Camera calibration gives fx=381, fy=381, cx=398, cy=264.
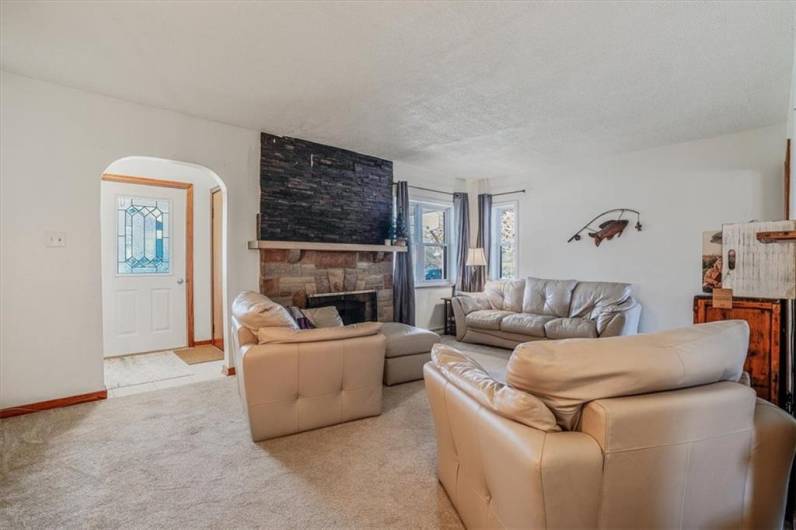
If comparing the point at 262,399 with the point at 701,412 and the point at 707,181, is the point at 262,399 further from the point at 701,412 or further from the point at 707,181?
the point at 707,181

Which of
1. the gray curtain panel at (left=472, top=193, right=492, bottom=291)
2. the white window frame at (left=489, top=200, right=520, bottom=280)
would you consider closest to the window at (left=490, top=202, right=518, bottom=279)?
the white window frame at (left=489, top=200, right=520, bottom=280)

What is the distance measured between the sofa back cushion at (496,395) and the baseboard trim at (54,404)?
305cm

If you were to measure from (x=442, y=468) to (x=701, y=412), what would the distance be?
115 centimetres

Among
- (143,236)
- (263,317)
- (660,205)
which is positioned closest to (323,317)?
(263,317)

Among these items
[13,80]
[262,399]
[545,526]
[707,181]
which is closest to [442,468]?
[545,526]

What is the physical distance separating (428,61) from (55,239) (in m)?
3.13

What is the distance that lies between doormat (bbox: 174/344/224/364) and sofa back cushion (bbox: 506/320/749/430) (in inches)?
162

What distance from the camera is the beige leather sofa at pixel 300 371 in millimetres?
2299

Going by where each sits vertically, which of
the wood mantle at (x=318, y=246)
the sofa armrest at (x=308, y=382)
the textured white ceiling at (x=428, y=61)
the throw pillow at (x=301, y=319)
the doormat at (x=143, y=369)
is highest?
the textured white ceiling at (x=428, y=61)

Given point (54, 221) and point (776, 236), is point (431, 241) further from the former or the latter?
point (776, 236)

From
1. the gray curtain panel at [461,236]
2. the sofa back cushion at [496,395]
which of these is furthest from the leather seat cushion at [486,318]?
the sofa back cushion at [496,395]

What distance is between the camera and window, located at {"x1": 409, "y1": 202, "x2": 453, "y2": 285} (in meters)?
5.77

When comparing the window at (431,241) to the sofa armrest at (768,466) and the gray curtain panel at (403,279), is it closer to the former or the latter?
the gray curtain panel at (403,279)

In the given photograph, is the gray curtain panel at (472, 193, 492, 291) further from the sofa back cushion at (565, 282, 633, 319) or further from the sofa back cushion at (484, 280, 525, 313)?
the sofa back cushion at (565, 282, 633, 319)
